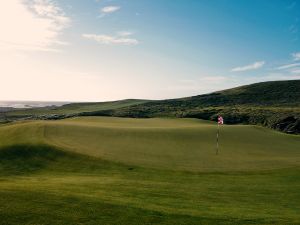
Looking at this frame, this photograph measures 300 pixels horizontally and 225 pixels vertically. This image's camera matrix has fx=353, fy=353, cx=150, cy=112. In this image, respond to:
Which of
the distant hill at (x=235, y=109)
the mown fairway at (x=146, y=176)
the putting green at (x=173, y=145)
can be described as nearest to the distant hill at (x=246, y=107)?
the distant hill at (x=235, y=109)

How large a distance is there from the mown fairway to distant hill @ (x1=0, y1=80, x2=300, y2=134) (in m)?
34.2

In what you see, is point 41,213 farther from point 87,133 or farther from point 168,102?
point 168,102

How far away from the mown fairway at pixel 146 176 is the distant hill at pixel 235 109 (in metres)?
34.2

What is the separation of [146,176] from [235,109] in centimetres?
8111

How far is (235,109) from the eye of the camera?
104m

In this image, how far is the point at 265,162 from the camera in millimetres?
33625

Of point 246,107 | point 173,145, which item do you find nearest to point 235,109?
point 246,107

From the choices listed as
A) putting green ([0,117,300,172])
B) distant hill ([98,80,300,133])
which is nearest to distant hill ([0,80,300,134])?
distant hill ([98,80,300,133])

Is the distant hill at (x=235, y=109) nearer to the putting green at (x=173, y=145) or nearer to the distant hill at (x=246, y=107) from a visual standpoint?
the distant hill at (x=246, y=107)

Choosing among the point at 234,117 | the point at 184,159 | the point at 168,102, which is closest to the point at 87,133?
the point at 184,159

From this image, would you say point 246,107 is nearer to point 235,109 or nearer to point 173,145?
point 235,109

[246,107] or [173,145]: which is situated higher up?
[246,107]

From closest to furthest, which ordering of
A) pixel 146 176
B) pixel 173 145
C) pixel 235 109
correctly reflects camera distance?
1. pixel 146 176
2. pixel 173 145
3. pixel 235 109

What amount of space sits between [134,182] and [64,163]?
1057 cm
